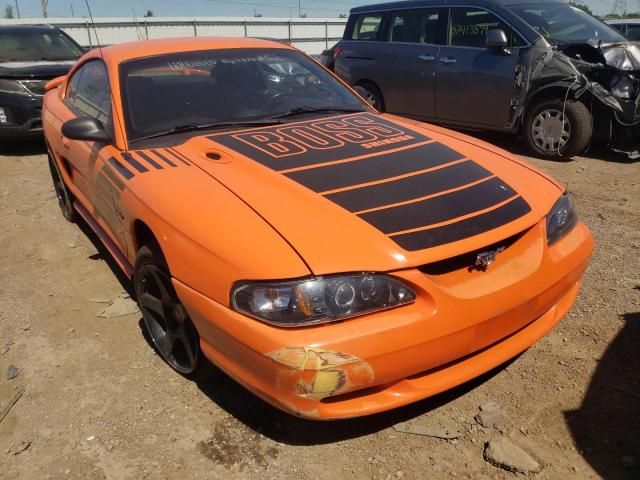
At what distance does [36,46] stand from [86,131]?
621cm

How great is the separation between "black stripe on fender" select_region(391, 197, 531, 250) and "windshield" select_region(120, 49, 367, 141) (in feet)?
4.78

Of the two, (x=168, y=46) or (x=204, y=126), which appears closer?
(x=204, y=126)

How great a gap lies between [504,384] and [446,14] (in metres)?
5.49

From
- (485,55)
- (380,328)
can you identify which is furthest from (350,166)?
(485,55)

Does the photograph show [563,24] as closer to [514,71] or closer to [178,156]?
[514,71]

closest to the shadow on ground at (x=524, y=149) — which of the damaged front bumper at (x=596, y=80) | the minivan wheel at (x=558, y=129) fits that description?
the damaged front bumper at (x=596, y=80)

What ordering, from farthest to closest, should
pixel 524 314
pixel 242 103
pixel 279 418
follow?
pixel 242 103, pixel 279 418, pixel 524 314

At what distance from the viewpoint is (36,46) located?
26.4 ft

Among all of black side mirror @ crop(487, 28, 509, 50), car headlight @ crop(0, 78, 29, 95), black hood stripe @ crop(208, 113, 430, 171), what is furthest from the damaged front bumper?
car headlight @ crop(0, 78, 29, 95)

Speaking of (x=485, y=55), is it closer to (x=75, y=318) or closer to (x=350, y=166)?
(x=350, y=166)

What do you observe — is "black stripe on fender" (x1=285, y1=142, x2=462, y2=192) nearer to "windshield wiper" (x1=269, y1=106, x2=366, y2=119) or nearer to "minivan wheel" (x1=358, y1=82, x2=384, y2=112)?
"windshield wiper" (x1=269, y1=106, x2=366, y2=119)

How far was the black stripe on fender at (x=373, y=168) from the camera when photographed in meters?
2.39

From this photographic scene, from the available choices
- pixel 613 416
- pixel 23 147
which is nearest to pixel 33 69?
pixel 23 147

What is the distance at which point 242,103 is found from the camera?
3248mm
